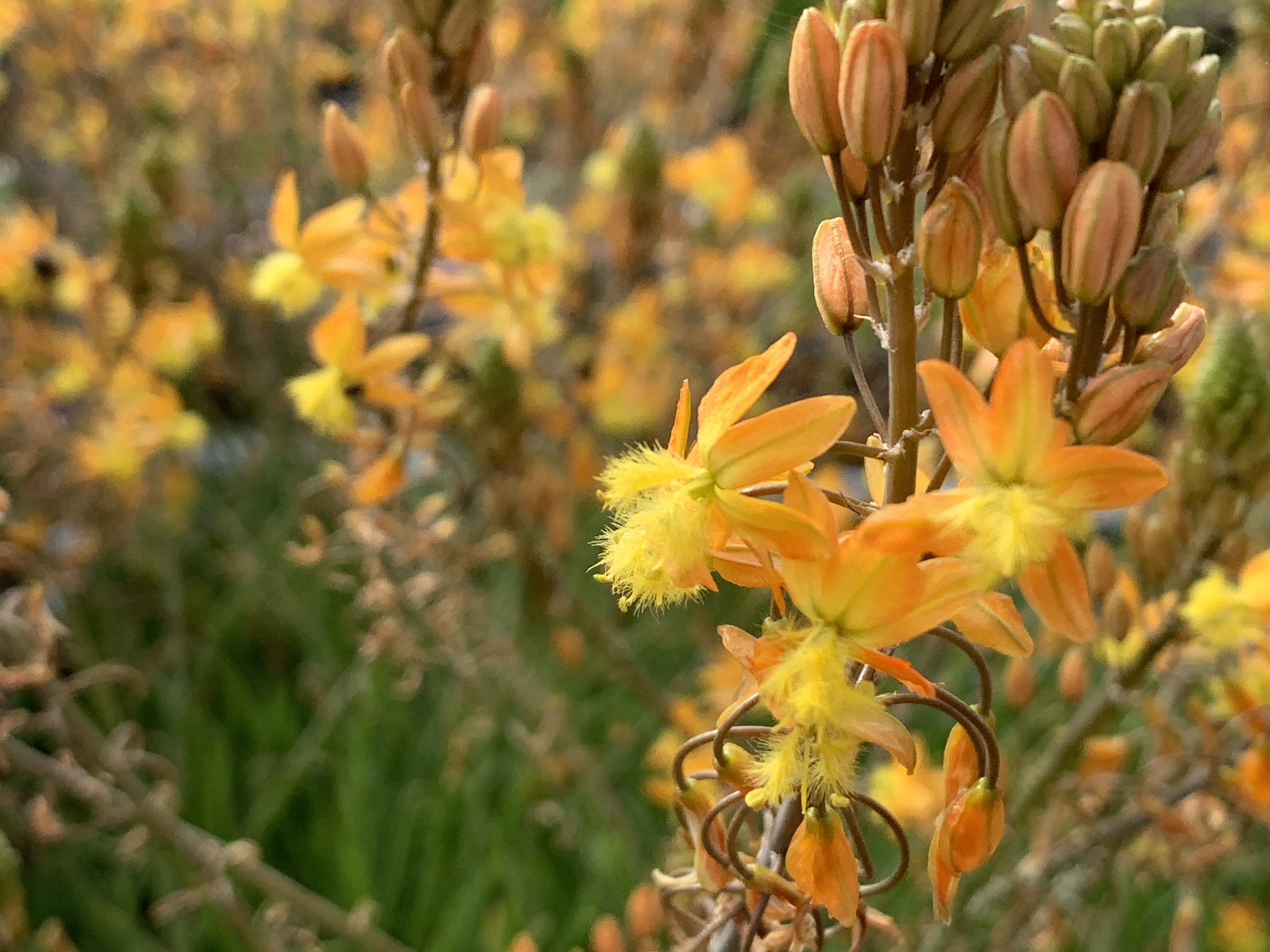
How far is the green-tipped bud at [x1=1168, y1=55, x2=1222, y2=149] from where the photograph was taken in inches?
17.6

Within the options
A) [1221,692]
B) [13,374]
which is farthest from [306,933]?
[13,374]

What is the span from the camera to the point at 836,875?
463mm

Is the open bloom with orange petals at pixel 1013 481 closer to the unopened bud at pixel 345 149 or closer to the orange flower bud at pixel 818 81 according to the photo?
the orange flower bud at pixel 818 81

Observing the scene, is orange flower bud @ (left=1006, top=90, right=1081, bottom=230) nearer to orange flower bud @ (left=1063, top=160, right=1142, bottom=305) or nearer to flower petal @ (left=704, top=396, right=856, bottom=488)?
orange flower bud @ (left=1063, top=160, right=1142, bottom=305)

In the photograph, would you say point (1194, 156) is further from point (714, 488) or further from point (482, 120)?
point (482, 120)

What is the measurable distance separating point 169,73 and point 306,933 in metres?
2.70

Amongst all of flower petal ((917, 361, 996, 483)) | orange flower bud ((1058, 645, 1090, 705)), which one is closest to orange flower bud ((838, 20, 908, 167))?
flower petal ((917, 361, 996, 483))

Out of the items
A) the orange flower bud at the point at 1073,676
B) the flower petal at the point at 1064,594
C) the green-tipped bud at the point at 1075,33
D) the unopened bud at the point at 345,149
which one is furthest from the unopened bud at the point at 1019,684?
the unopened bud at the point at 345,149

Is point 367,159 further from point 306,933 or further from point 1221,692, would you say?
point 1221,692

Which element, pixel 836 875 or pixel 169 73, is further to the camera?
pixel 169 73

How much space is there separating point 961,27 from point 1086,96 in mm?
66

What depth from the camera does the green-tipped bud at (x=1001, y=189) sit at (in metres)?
0.45

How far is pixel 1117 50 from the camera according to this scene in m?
0.45

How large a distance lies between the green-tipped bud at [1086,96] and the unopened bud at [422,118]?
0.54 m
